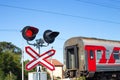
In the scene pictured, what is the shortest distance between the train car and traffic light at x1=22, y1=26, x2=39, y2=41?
14.6m

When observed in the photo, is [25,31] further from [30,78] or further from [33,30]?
[30,78]

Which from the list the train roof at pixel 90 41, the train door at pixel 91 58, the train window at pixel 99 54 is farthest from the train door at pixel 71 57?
the train window at pixel 99 54

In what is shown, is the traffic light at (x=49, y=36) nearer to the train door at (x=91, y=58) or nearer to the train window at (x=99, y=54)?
the train door at (x=91, y=58)

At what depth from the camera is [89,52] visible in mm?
23031

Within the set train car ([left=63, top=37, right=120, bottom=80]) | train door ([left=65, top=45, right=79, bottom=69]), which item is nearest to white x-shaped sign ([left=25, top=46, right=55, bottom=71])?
train car ([left=63, top=37, right=120, bottom=80])

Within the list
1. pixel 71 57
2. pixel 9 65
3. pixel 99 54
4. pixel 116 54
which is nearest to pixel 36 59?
pixel 99 54

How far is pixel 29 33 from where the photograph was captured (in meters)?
8.50

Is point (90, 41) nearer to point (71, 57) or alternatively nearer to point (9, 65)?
point (71, 57)

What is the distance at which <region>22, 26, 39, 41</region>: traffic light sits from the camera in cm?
838

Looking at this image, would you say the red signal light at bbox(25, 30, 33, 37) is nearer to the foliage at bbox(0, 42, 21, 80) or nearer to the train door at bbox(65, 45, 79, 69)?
the train door at bbox(65, 45, 79, 69)

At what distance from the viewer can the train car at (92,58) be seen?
2306 cm

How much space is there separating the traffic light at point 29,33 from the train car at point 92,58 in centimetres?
1463

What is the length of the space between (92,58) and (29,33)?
49.3 ft

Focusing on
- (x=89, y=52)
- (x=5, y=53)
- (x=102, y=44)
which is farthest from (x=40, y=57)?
(x=5, y=53)
